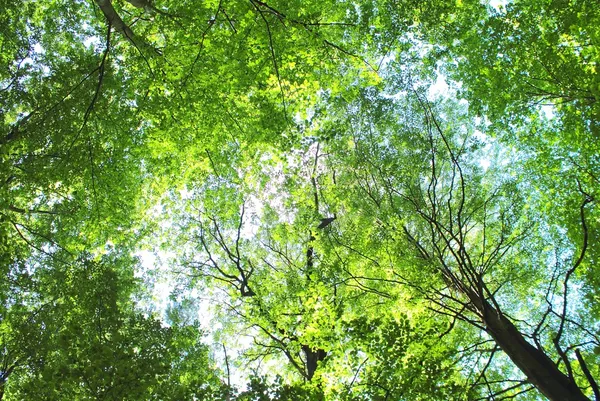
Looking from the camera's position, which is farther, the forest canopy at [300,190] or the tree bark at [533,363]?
the forest canopy at [300,190]

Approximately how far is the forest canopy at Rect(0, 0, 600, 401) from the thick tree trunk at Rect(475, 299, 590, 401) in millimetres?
38

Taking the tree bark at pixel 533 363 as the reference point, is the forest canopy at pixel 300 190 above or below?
above

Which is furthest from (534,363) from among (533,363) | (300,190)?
(300,190)

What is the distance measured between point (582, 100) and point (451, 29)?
11.1 feet

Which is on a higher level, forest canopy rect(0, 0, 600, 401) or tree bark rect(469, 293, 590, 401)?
forest canopy rect(0, 0, 600, 401)

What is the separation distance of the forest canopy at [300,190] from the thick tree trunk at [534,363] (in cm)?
4

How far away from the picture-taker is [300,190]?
12.3 meters

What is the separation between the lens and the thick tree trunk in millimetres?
4961

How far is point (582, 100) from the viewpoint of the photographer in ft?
24.7

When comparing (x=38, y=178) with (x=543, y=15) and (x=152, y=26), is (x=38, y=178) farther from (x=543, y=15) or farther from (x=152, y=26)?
(x=543, y=15)

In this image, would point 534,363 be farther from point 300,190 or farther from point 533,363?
point 300,190

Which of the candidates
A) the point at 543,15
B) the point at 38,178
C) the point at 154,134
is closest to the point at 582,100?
the point at 543,15

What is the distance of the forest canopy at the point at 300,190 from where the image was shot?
6.16 m

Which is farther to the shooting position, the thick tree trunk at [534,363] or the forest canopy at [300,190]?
the forest canopy at [300,190]
